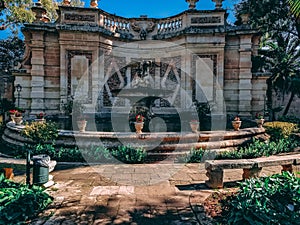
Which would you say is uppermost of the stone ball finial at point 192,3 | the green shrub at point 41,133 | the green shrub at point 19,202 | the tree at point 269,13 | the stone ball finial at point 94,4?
the tree at point 269,13

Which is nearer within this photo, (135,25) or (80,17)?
(80,17)

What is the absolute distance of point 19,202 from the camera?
3.51 metres

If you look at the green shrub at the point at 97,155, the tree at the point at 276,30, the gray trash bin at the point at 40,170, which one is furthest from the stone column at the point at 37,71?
the tree at the point at 276,30

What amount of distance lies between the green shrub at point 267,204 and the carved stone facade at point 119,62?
8636 mm

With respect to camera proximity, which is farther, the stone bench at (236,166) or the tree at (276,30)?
the tree at (276,30)

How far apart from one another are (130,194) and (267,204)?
2.36 metres

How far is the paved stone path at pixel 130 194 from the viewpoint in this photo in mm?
3531

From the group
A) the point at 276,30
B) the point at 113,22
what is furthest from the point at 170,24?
the point at 276,30

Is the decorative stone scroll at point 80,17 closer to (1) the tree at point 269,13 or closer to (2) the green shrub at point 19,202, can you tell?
(1) the tree at point 269,13

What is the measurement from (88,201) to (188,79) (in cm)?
1012

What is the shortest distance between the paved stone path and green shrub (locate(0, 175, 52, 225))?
19cm

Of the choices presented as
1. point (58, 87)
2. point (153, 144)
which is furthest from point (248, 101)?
point (58, 87)

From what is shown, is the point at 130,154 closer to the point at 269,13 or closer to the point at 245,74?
the point at 245,74

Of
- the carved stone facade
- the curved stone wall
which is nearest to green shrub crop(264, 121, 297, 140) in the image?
the curved stone wall
